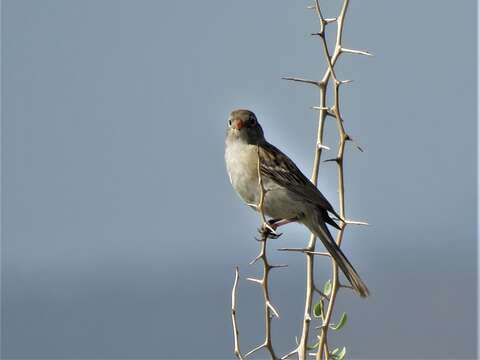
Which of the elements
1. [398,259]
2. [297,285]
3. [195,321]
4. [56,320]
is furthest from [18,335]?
[398,259]

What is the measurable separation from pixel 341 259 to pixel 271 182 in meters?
0.94

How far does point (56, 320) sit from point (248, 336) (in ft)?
81.2

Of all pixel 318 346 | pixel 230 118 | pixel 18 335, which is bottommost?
pixel 18 335

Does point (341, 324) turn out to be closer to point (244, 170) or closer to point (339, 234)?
point (339, 234)

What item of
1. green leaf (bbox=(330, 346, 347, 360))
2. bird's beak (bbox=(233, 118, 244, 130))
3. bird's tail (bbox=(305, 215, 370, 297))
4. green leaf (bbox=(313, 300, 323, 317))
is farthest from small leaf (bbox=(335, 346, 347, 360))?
bird's beak (bbox=(233, 118, 244, 130))

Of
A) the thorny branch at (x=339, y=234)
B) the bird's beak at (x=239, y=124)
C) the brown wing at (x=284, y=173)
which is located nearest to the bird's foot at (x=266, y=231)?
the thorny branch at (x=339, y=234)

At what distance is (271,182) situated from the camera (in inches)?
241

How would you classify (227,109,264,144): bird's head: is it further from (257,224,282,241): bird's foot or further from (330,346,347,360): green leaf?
(330,346,347,360): green leaf

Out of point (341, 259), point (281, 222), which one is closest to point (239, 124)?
point (281, 222)

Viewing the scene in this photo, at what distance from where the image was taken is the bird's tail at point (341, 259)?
5023 millimetres

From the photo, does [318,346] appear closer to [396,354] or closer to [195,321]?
[396,354]

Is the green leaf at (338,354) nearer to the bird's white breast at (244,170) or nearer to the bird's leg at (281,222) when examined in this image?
the bird's white breast at (244,170)

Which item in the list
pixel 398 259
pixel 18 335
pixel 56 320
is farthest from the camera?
pixel 398 259

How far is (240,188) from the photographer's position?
5922mm
